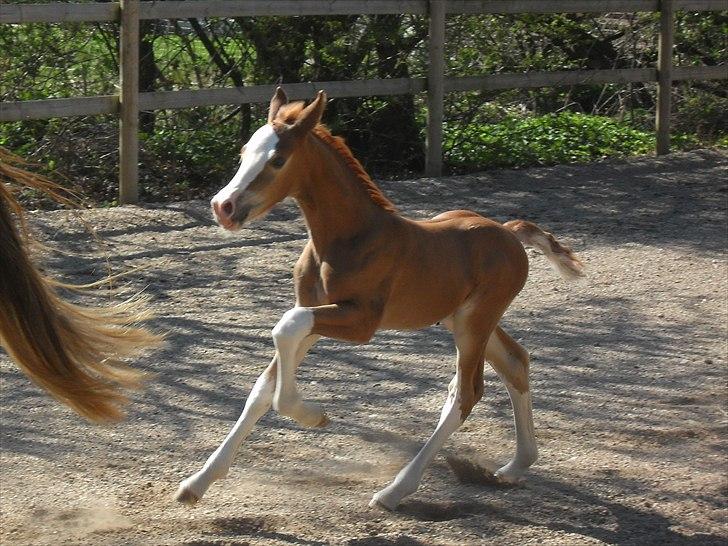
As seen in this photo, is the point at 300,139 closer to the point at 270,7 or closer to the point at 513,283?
the point at 513,283

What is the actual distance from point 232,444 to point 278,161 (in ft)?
3.34

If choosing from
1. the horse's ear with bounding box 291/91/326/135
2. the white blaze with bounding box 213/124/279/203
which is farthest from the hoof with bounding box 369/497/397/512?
the horse's ear with bounding box 291/91/326/135

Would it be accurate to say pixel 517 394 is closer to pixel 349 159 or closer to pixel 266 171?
pixel 349 159

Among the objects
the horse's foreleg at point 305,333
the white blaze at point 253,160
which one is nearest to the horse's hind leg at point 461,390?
the horse's foreleg at point 305,333

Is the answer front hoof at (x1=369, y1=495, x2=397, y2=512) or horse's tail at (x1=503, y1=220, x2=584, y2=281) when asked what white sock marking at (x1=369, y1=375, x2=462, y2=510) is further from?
horse's tail at (x1=503, y1=220, x2=584, y2=281)

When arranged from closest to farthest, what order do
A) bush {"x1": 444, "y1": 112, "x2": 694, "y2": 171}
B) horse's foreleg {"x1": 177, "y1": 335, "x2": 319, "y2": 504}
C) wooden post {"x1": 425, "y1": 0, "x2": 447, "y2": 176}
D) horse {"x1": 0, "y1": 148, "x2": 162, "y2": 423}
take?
1. horse {"x1": 0, "y1": 148, "x2": 162, "y2": 423}
2. horse's foreleg {"x1": 177, "y1": 335, "x2": 319, "y2": 504}
3. wooden post {"x1": 425, "y1": 0, "x2": 447, "y2": 176}
4. bush {"x1": 444, "y1": 112, "x2": 694, "y2": 171}

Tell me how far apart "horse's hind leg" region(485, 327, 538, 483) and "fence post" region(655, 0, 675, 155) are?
25.7 ft

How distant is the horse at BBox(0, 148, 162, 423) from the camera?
3400 mm

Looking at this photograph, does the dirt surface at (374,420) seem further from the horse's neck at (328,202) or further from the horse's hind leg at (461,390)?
the horse's neck at (328,202)

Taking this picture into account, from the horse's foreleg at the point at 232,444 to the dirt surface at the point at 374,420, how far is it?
14 centimetres

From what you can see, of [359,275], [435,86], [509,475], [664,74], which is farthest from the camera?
[664,74]

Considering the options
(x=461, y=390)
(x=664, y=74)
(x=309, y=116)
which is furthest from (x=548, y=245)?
(x=664, y=74)

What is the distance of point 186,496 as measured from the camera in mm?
4102

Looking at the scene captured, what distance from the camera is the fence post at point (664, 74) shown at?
11.9m
